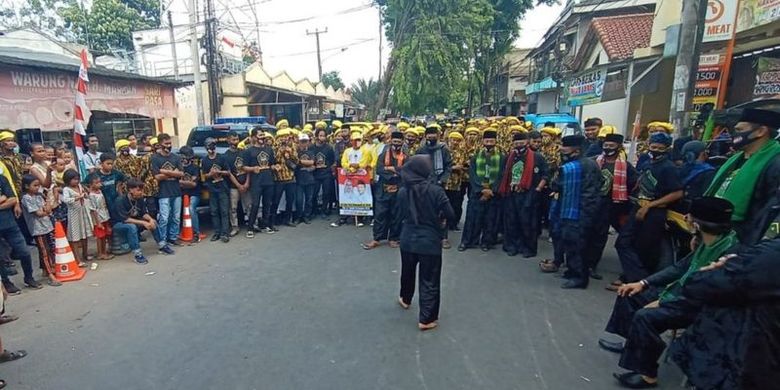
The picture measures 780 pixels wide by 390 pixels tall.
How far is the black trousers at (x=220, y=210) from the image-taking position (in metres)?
7.67

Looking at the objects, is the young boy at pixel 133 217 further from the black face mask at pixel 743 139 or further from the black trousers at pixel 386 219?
the black face mask at pixel 743 139

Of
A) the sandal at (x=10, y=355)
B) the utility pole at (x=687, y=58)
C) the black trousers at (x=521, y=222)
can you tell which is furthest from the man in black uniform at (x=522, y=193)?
the sandal at (x=10, y=355)

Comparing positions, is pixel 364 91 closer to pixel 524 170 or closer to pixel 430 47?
pixel 430 47

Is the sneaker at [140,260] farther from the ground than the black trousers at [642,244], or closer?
closer

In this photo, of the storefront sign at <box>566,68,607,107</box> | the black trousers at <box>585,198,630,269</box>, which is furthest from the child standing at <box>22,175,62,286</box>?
the storefront sign at <box>566,68,607,107</box>

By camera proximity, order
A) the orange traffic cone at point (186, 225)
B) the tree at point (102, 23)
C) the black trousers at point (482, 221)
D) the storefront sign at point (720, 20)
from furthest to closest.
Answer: the tree at point (102, 23), the storefront sign at point (720, 20), the orange traffic cone at point (186, 225), the black trousers at point (482, 221)

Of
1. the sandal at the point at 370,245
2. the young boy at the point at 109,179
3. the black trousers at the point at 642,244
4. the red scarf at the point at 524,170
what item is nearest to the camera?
the black trousers at the point at 642,244

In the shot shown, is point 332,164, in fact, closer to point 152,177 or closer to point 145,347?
point 152,177

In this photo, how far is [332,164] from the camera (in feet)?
29.0

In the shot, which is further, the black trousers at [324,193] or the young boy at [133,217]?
the black trousers at [324,193]

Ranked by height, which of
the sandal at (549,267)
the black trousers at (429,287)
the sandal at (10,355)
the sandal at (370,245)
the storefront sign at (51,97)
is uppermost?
the storefront sign at (51,97)

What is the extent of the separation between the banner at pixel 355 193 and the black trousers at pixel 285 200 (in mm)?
941

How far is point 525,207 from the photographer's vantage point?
6.52m

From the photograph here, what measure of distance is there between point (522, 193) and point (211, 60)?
16422mm
